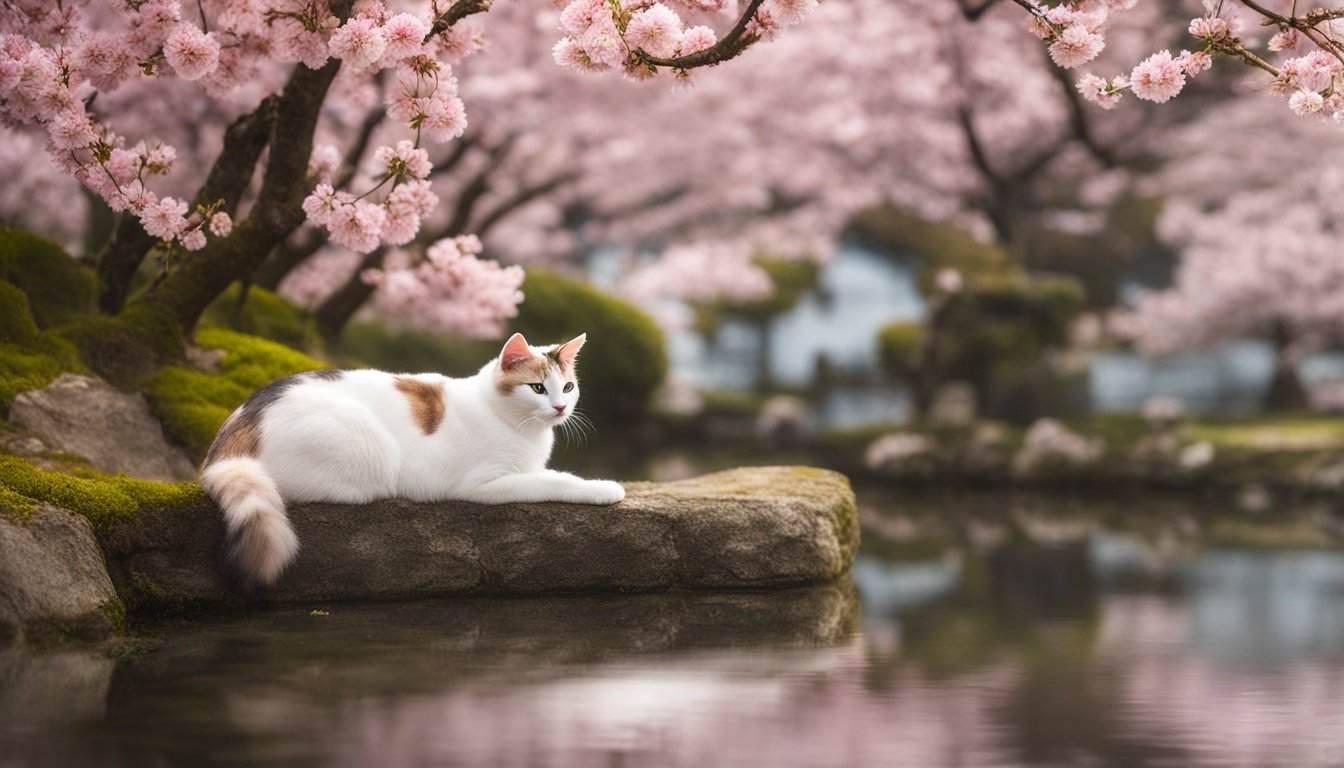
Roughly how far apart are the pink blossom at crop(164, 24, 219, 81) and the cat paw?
229cm

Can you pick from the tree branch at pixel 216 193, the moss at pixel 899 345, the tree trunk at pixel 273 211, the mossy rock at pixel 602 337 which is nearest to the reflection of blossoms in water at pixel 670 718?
the tree trunk at pixel 273 211

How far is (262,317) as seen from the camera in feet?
27.3

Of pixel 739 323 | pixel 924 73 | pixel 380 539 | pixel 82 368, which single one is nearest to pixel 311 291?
pixel 82 368

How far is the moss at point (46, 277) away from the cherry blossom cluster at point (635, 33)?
311 centimetres

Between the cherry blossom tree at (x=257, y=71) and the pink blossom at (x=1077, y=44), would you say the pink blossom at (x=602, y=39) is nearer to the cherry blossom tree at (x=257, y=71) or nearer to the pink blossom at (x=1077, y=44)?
the cherry blossom tree at (x=257, y=71)

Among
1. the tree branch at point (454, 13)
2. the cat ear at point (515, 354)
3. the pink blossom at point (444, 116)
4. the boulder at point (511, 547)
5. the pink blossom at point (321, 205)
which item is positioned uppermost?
the tree branch at point (454, 13)

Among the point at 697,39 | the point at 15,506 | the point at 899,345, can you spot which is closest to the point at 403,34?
the point at 697,39

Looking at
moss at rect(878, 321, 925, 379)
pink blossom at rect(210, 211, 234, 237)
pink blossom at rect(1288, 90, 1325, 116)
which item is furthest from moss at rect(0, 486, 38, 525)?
moss at rect(878, 321, 925, 379)

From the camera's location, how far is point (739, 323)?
913 inches

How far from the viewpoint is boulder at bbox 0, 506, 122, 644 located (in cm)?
425

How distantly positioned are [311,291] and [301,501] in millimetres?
5184

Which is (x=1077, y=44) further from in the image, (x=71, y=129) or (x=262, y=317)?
(x=262, y=317)

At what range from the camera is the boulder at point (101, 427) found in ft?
18.4

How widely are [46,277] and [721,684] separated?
14.8ft
